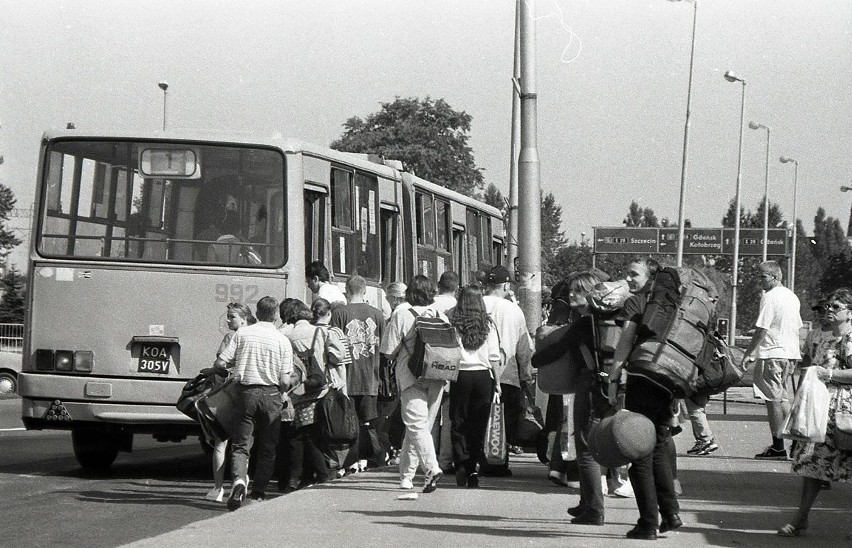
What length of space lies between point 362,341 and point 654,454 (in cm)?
477

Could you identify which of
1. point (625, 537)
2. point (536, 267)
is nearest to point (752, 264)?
point (536, 267)

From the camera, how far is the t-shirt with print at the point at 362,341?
41.1ft

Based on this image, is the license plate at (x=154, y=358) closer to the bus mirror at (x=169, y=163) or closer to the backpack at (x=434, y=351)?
the bus mirror at (x=169, y=163)

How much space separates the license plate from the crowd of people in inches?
41.8

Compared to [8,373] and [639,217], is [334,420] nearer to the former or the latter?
[8,373]

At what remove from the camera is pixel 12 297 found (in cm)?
5116

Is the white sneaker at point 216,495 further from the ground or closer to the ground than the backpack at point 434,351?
closer to the ground

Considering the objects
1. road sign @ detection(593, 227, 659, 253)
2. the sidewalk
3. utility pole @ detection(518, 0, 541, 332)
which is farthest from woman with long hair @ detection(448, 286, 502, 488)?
road sign @ detection(593, 227, 659, 253)

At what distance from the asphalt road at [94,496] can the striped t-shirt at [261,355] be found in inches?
42.3

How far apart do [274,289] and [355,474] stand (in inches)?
72.4

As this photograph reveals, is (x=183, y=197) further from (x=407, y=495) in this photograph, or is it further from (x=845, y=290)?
(x=845, y=290)

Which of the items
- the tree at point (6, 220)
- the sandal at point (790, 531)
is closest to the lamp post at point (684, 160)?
the sandal at point (790, 531)

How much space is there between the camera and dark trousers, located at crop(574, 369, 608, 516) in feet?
29.6

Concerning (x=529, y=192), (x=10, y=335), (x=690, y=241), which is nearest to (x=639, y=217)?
(x=690, y=241)
